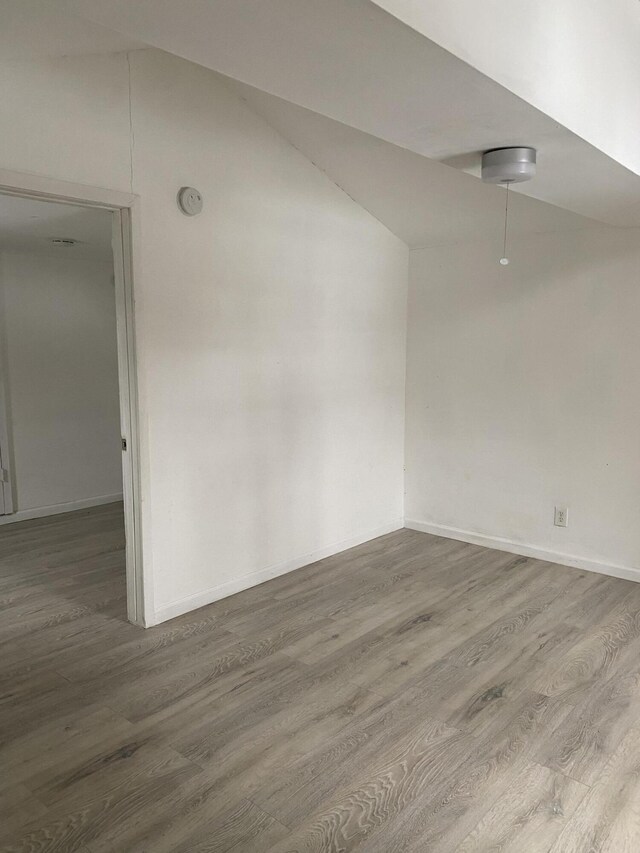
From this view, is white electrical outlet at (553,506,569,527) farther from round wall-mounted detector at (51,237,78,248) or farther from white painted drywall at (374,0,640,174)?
round wall-mounted detector at (51,237,78,248)

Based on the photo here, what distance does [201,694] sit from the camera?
2.55m

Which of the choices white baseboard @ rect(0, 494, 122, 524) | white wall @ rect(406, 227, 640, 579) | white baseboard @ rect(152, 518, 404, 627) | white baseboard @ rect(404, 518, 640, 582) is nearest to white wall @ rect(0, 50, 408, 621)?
white baseboard @ rect(152, 518, 404, 627)

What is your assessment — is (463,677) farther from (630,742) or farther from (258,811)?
(258,811)

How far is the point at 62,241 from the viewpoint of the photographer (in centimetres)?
467

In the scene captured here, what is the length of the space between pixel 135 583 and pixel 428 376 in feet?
8.32

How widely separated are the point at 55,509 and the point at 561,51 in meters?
5.00

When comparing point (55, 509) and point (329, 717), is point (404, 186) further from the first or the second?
point (55, 509)

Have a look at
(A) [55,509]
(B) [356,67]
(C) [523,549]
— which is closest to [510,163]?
(B) [356,67]

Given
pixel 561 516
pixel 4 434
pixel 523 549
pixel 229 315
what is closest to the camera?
pixel 229 315

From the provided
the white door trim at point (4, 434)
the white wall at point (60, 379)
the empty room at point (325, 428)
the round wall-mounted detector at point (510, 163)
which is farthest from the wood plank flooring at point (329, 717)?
the round wall-mounted detector at point (510, 163)

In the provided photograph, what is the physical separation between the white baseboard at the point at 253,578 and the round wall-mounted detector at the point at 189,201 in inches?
78.0

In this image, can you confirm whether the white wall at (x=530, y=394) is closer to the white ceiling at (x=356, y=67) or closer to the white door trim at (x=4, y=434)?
the white ceiling at (x=356, y=67)

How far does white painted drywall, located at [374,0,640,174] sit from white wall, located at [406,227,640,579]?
1.45m

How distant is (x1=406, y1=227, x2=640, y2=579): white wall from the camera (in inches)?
148
